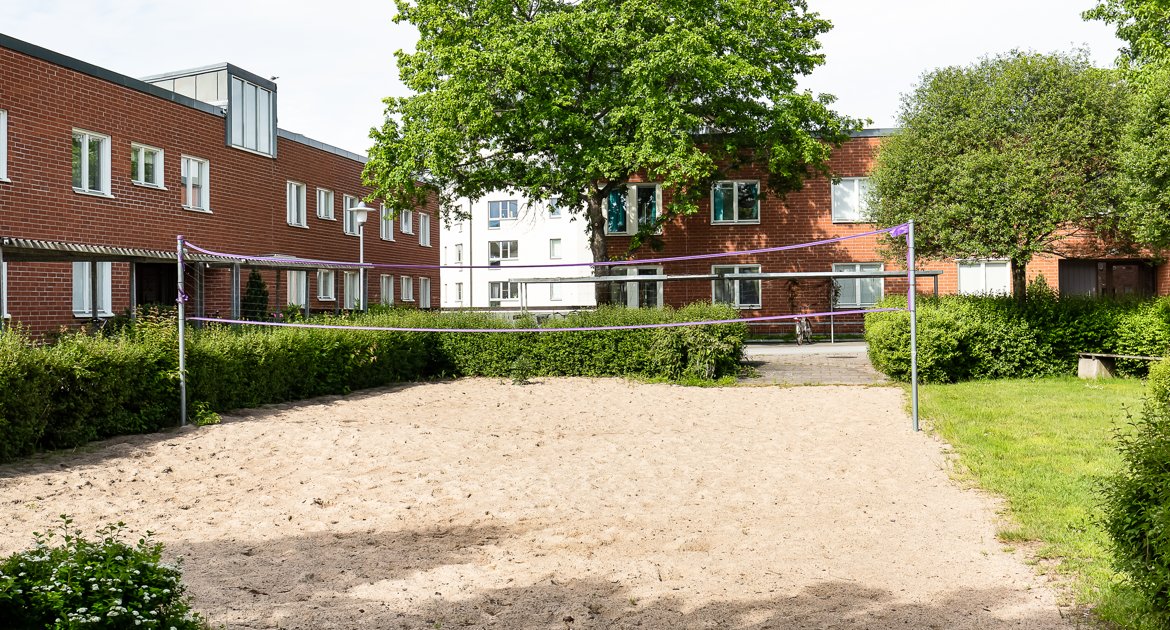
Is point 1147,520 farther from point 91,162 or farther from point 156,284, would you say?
point 156,284

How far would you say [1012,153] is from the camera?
67.9 ft

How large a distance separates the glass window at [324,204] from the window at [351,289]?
2.23 m

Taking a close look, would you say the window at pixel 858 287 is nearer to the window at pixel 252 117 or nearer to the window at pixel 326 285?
the window at pixel 326 285

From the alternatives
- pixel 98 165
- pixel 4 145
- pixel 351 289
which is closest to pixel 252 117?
pixel 98 165

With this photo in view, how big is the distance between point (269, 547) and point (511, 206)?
58.6 meters

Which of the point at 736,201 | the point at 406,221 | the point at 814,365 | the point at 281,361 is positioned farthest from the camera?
the point at 406,221

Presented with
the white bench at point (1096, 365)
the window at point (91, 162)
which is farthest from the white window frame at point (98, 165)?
the white bench at point (1096, 365)

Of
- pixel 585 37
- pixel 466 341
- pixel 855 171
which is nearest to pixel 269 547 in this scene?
pixel 466 341

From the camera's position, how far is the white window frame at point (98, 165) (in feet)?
66.3

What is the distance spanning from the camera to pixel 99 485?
8281mm

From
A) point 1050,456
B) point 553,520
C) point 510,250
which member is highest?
point 510,250

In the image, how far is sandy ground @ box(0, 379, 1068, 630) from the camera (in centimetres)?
512

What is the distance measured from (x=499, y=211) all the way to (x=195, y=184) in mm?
40731

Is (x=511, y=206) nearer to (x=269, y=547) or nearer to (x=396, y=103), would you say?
(x=396, y=103)
